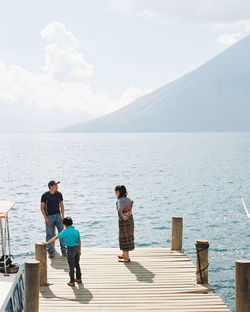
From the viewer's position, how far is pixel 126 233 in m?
10.9

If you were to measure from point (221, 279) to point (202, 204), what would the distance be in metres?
18.2

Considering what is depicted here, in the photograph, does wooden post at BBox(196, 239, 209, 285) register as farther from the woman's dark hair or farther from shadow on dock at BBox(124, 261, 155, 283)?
the woman's dark hair

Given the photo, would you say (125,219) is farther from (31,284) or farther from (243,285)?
(243,285)

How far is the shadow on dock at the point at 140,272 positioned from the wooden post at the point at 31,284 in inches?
122

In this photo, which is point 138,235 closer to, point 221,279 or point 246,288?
point 221,279

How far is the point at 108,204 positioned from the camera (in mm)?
33562

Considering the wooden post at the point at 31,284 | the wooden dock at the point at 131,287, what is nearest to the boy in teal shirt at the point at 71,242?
the wooden dock at the point at 131,287

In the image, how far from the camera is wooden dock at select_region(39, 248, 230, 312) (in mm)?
8547

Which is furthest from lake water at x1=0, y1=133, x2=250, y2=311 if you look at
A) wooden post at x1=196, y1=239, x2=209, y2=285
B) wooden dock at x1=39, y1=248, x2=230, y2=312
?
wooden post at x1=196, y1=239, x2=209, y2=285

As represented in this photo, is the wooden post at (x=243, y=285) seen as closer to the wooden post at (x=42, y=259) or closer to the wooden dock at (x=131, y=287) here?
the wooden dock at (x=131, y=287)

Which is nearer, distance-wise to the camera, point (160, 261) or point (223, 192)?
point (160, 261)

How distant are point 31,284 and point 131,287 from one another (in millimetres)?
2768

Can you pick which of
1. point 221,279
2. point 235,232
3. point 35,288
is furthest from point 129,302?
point 235,232

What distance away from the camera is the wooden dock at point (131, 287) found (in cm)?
855
